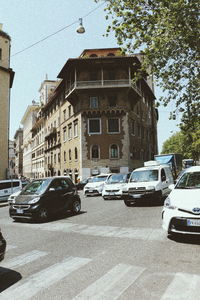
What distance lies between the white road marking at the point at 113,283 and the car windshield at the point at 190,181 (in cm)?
321

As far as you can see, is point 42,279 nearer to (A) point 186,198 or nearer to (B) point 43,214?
(A) point 186,198

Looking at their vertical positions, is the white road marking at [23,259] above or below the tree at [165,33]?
below

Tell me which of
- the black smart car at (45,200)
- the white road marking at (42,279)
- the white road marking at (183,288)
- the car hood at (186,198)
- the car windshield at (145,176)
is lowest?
the white road marking at (42,279)

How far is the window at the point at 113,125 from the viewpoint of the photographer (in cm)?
3543

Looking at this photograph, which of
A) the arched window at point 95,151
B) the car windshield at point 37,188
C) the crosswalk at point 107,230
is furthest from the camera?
the arched window at point 95,151

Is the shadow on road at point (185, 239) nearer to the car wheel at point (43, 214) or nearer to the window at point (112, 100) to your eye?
the car wheel at point (43, 214)

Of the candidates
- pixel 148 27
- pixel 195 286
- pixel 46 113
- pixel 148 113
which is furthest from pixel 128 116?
pixel 195 286

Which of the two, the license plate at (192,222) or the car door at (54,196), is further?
the car door at (54,196)

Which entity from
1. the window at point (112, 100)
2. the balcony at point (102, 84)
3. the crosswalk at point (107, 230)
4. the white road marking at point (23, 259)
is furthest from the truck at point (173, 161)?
the white road marking at point (23, 259)

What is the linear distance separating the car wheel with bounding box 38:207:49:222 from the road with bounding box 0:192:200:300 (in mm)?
1688

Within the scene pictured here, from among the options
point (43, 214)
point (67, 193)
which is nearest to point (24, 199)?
point (43, 214)

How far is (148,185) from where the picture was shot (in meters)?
12.6

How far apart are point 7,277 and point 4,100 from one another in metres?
32.1

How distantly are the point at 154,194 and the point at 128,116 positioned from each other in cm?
2446
